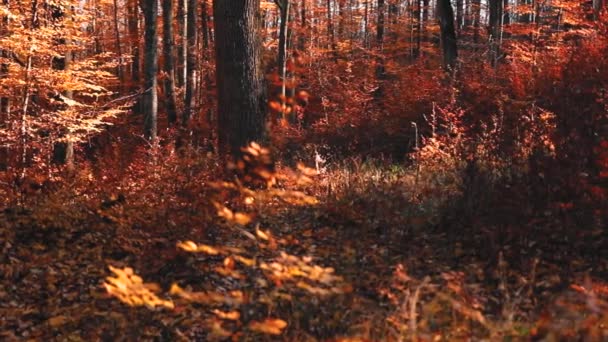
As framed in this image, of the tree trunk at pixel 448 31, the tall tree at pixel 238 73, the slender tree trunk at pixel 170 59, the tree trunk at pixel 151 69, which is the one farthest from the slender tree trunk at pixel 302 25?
the tall tree at pixel 238 73

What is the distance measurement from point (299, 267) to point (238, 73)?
3.95 meters

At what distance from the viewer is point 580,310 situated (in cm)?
370

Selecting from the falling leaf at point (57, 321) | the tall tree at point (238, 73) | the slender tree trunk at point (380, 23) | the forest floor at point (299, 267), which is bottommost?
the falling leaf at point (57, 321)

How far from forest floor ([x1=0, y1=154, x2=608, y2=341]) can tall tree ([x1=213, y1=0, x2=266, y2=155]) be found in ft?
3.49

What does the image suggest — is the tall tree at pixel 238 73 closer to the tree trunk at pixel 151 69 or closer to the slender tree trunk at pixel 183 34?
the tree trunk at pixel 151 69

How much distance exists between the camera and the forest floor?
3.47 m

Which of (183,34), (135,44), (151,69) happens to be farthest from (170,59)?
(135,44)

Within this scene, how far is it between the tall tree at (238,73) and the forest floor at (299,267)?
1063 mm

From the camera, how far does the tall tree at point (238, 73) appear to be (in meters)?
6.73

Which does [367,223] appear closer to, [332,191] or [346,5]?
[332,191]

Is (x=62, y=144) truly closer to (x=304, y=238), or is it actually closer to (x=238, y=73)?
(x=238, y=73)

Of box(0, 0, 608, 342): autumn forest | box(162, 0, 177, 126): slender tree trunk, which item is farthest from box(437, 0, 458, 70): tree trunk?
box(162, 0, 177, 126): slender tree trunk

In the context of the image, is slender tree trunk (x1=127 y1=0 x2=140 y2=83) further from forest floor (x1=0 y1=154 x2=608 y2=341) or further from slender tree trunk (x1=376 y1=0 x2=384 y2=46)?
forest floor (x1=0 y1=154 x2=608 y2=341)

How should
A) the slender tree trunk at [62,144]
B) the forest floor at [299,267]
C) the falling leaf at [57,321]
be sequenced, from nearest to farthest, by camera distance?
the forest floor at [299,267] → the falling leaf at [57,321] → the slender tree trunk at [62,144]
